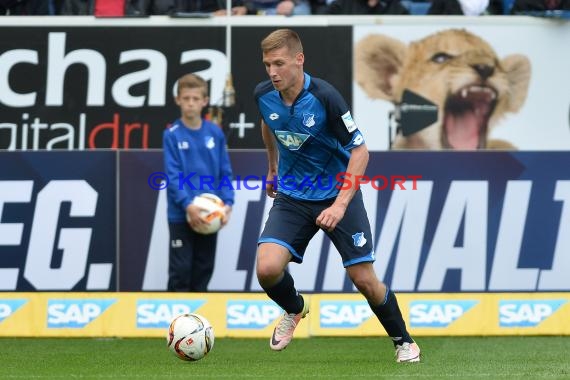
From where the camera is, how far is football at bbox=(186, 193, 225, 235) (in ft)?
34.8

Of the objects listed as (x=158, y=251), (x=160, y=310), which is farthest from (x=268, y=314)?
(x=158, y=251)

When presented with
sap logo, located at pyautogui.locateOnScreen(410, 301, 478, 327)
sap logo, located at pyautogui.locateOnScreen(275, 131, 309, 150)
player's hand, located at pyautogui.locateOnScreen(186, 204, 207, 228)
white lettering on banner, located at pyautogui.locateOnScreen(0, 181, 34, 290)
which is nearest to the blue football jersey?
sap logo, located at pyautogui.locateOnScreen(275, 131, 309, 150)

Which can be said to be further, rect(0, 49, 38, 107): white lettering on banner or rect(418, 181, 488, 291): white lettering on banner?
rect(0, 49, 38, 107): white lettering on banner

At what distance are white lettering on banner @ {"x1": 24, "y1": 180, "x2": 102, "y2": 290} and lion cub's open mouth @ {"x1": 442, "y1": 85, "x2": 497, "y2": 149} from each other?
354 centimetres

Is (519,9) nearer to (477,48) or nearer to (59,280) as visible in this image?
(477,48)

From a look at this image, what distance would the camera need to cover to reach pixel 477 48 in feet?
40.6

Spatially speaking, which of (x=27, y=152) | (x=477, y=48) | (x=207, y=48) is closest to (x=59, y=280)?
(x=27, y=152)

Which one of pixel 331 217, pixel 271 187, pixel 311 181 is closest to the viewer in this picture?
pixel 331 217

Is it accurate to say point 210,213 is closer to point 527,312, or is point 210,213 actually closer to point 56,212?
point 56,212

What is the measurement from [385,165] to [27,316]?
3419mm

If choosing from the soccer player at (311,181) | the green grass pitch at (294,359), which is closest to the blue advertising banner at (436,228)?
the green grass pitch at (294,359)

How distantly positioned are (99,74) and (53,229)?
5.99 feet

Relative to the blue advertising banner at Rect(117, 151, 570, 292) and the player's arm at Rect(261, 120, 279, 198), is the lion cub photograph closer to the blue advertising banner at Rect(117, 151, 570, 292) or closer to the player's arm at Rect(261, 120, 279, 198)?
the blue advertising banner at Rect(117, 151, 570, 292)

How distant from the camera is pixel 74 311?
10078mm
